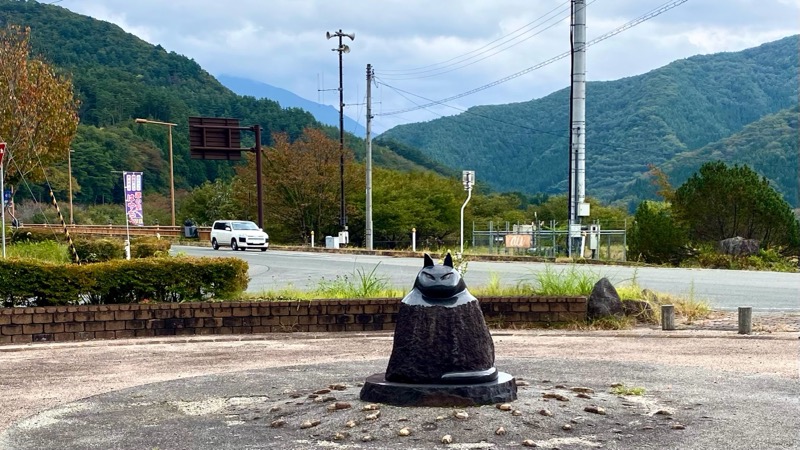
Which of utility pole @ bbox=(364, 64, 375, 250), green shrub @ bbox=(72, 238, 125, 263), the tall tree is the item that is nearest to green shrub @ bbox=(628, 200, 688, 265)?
the tall tree

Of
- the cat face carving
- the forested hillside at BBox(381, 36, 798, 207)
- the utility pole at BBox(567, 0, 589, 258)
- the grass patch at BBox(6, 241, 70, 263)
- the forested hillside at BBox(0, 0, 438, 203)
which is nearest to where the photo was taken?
the cat face carving

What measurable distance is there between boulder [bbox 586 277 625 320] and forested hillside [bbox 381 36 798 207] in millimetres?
110714

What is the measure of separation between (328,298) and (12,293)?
4.38 m

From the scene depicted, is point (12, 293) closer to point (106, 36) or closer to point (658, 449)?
point (658, 449)

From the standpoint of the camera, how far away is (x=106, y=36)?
110m

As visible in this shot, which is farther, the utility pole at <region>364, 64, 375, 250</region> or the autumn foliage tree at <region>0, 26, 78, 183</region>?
the utility pole at <region>364, 64, 375, 250</region>

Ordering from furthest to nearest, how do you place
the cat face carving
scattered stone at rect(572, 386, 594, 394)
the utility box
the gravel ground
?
the utility box
the gravel ground
scattered stone at rect(572, 386, 594, 394)
the cat face carving

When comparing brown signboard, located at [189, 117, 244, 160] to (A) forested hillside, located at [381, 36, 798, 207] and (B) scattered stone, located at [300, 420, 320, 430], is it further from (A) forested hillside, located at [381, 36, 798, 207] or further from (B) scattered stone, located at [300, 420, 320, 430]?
(A) forested hillside, located at [381, 36, 798, 207]

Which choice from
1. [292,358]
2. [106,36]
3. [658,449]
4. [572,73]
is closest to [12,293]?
[292,358]

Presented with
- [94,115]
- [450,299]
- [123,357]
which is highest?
[94,115]

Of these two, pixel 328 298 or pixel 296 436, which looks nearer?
pixel 296 436

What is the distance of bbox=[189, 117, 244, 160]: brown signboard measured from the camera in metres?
38.8

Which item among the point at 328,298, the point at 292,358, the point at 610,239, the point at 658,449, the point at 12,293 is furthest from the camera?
the point at 610,239

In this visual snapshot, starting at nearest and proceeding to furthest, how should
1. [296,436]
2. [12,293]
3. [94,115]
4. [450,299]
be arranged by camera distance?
[296,436], [450,299], [12,293], [94,115]
